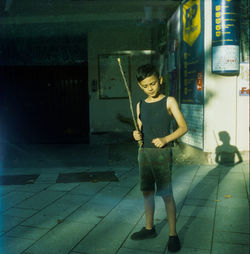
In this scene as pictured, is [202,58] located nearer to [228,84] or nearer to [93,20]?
[228,84]

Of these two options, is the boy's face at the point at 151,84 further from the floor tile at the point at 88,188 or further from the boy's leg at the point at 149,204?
the floor tile at the point at 88,188

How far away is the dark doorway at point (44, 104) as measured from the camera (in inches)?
444

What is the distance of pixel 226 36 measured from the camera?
267 inches

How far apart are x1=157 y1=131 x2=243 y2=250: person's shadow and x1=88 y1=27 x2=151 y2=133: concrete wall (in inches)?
162

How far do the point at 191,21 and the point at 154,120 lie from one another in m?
4.94

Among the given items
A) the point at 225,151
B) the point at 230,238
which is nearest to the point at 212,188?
the point at 225,151

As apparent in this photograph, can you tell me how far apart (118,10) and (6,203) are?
6464 mm

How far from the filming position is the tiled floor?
11.6 feet

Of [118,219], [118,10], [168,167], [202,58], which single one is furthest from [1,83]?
[168,167]

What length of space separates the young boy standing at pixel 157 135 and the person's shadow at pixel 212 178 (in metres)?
0.64

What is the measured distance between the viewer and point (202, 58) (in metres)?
7.23

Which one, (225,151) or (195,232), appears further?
(225,151)

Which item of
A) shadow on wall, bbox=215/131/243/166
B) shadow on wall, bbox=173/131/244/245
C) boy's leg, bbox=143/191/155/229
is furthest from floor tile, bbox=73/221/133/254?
shadow on wall, bbox=215/131/243/166

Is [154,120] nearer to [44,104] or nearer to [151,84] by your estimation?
[151,84]
